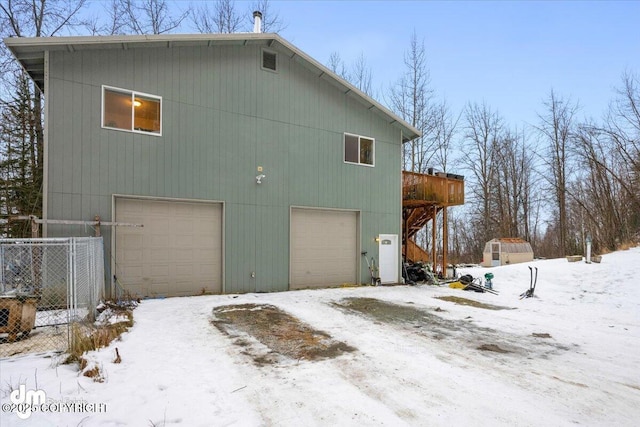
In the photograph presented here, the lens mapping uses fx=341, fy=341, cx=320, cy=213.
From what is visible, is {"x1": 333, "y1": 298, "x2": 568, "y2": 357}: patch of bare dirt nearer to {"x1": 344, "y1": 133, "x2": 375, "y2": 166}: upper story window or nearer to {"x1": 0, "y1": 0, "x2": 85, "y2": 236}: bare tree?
{"x1": 344, "y1": 133, "x2": 375, "y2": 166}: upper story window

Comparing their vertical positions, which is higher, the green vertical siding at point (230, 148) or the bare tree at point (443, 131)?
the bare tree at point (443, 131)

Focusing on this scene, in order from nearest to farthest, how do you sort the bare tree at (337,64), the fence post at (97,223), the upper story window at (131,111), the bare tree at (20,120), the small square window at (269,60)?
the fence post at (97,223) → the upper story window at (131,111) → the small square window at (269,60) → the bare tree at (20,120) → the bare tree at (337,64)

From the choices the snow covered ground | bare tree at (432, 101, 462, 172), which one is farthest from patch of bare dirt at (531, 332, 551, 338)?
bare tree at (432, 101, 462, 172)

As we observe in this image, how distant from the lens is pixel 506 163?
2609cm

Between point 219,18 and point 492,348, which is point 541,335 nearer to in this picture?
point 492,348

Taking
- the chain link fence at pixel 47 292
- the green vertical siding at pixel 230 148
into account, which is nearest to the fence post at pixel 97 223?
the green vertical siding at pixel 230 148

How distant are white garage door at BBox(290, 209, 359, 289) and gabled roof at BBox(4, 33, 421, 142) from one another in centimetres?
429

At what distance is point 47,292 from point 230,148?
5.27 m

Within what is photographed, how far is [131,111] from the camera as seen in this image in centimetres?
829

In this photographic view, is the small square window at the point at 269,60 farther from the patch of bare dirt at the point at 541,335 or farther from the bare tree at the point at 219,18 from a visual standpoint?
the patch of bare dirt at the point at 541,335

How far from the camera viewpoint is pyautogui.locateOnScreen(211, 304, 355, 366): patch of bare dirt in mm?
4605

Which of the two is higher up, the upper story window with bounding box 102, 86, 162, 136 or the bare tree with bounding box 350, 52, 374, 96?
the bare tree with bounding box 350, 52, 374, 96

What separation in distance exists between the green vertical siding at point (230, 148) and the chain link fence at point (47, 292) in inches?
36.6

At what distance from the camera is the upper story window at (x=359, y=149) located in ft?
38.5
